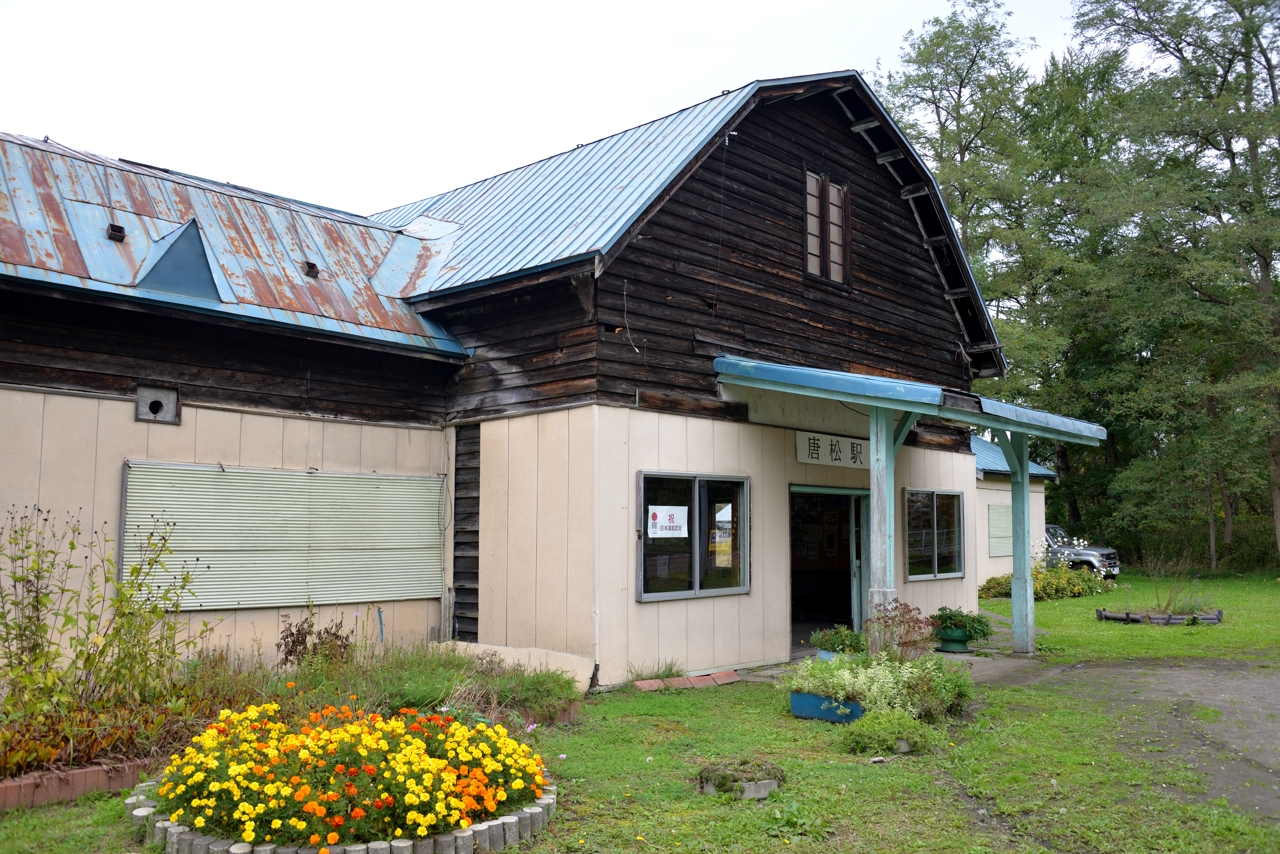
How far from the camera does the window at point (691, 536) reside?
10.6m

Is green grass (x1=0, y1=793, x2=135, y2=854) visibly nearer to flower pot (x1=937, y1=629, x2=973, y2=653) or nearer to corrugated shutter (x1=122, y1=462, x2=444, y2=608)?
corrugated shutter (x1=122, y1=462, x2=444, y2=608)

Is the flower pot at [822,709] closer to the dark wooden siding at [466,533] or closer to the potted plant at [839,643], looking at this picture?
the potted plant at [839,643]

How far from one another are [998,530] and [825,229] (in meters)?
13.8

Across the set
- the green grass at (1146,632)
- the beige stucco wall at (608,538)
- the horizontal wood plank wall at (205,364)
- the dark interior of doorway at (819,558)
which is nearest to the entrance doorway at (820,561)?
the dark interior of doorway at (819,558)

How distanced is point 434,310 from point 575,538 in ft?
11.4

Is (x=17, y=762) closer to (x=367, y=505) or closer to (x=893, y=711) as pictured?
(x=367, y=505)

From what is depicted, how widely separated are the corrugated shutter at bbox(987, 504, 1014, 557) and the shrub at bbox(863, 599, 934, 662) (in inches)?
617

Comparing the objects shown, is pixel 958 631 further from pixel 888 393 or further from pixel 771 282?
pixel 771 282

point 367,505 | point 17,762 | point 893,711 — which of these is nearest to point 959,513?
point 893,711

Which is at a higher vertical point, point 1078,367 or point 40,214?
point 1078,367

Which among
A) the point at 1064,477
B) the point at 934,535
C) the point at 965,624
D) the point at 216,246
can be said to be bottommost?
the point at 965,624

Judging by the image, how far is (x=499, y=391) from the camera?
11367 mm

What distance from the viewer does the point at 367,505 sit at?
1120 cm

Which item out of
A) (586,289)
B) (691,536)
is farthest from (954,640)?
(586,289)
